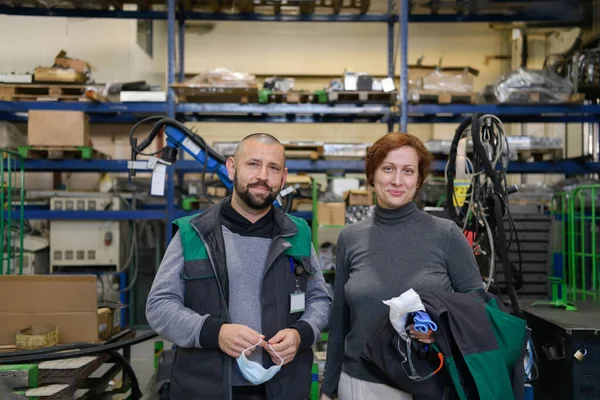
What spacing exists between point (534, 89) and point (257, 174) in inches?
210

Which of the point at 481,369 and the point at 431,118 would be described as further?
the point at 431,118

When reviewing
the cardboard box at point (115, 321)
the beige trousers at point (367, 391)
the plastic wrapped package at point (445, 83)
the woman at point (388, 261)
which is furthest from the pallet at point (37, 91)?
the beige trousers at point (367, 391)

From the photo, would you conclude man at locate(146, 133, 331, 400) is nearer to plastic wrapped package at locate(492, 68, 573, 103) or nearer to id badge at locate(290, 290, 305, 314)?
id badge at locate(290, 290, 305, 314)

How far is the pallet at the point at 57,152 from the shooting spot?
6215 millimetres

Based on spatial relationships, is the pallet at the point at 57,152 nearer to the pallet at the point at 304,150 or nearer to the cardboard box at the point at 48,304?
the pallet at the point at 304,150

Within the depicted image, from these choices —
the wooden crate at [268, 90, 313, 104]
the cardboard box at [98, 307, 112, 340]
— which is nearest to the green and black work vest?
the cardboard box at [98, 307, 112, 340]

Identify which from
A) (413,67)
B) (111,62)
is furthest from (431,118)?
(111,62)

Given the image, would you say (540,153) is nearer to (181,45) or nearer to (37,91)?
(181,45)

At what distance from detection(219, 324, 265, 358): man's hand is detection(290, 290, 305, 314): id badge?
21 cm

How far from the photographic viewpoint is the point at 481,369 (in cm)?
185

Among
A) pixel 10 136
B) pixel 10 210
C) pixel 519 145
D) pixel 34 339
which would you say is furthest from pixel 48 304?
pixel 519 145

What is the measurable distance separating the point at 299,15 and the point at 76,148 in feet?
10.9

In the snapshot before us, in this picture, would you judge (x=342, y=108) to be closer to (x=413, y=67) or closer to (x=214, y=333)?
(x=413, y=67)

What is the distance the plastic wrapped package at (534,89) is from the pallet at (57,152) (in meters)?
4.82
